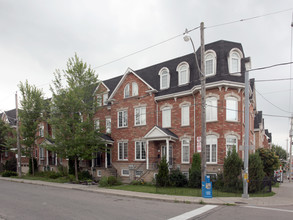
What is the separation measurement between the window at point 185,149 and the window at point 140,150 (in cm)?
408

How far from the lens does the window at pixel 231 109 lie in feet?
66.1

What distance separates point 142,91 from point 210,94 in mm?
7110

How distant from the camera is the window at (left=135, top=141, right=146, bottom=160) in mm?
24700

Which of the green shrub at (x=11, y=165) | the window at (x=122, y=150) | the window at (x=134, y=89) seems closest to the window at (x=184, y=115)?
the window at (x=134, y=89)

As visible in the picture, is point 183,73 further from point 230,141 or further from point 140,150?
point 140,150

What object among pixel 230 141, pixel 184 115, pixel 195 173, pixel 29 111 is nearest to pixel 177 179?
pixel 195 173

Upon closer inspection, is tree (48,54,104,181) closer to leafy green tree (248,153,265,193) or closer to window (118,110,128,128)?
window (118,110,128,128)

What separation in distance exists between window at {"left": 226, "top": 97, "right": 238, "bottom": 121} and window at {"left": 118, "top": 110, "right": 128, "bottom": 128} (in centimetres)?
1051

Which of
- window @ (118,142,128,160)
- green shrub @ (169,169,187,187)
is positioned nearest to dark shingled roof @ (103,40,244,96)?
window @ (118,142,128,160)

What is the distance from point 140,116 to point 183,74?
18.9 ft

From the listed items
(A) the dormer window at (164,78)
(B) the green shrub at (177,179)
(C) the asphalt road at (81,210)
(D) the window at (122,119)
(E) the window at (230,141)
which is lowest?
(B) the green shrub at (177,179)

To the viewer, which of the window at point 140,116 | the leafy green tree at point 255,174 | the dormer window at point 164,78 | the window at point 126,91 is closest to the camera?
the leafy green tree at point 255,174

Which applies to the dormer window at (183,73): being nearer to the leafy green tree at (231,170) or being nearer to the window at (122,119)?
the window at (122,119)

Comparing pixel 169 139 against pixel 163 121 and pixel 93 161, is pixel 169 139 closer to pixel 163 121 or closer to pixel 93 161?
pixel 163 121
